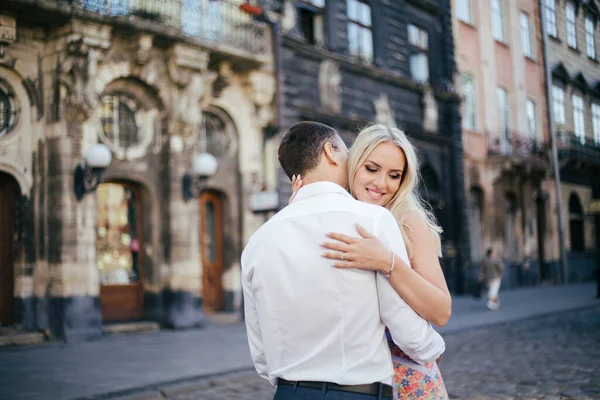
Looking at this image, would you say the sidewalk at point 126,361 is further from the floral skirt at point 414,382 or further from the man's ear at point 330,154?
the man's ear at point 330,154

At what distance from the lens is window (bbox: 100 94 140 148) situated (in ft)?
43.8

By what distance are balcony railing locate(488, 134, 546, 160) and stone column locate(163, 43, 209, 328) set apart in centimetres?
1346

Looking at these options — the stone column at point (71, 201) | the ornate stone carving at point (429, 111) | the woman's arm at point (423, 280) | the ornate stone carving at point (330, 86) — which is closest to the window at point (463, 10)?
the ornate stone carving at point (429, 111)

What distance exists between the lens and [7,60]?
12.0 m

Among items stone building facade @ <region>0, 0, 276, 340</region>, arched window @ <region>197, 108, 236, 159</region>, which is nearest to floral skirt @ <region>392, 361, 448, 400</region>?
stone building facade @ <region>0, 0, 276, 340</region>

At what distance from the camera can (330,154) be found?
7.24ft

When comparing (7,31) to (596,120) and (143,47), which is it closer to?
(143,47)

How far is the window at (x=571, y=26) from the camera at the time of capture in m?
18.8

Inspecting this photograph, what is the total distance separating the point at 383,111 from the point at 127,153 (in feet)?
26.9

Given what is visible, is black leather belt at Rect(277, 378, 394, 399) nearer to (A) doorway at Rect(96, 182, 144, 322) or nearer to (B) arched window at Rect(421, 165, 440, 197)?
(A) doorway at Rect(96, 182, 144, 322)

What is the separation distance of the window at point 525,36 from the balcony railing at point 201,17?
13510 millimetres

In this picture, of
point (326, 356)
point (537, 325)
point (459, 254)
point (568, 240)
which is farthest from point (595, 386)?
point (568, 240)

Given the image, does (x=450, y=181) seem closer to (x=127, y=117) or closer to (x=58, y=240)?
(x=127, y=117)

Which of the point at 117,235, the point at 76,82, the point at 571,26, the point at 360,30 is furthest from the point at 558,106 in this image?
the point at 76,82
